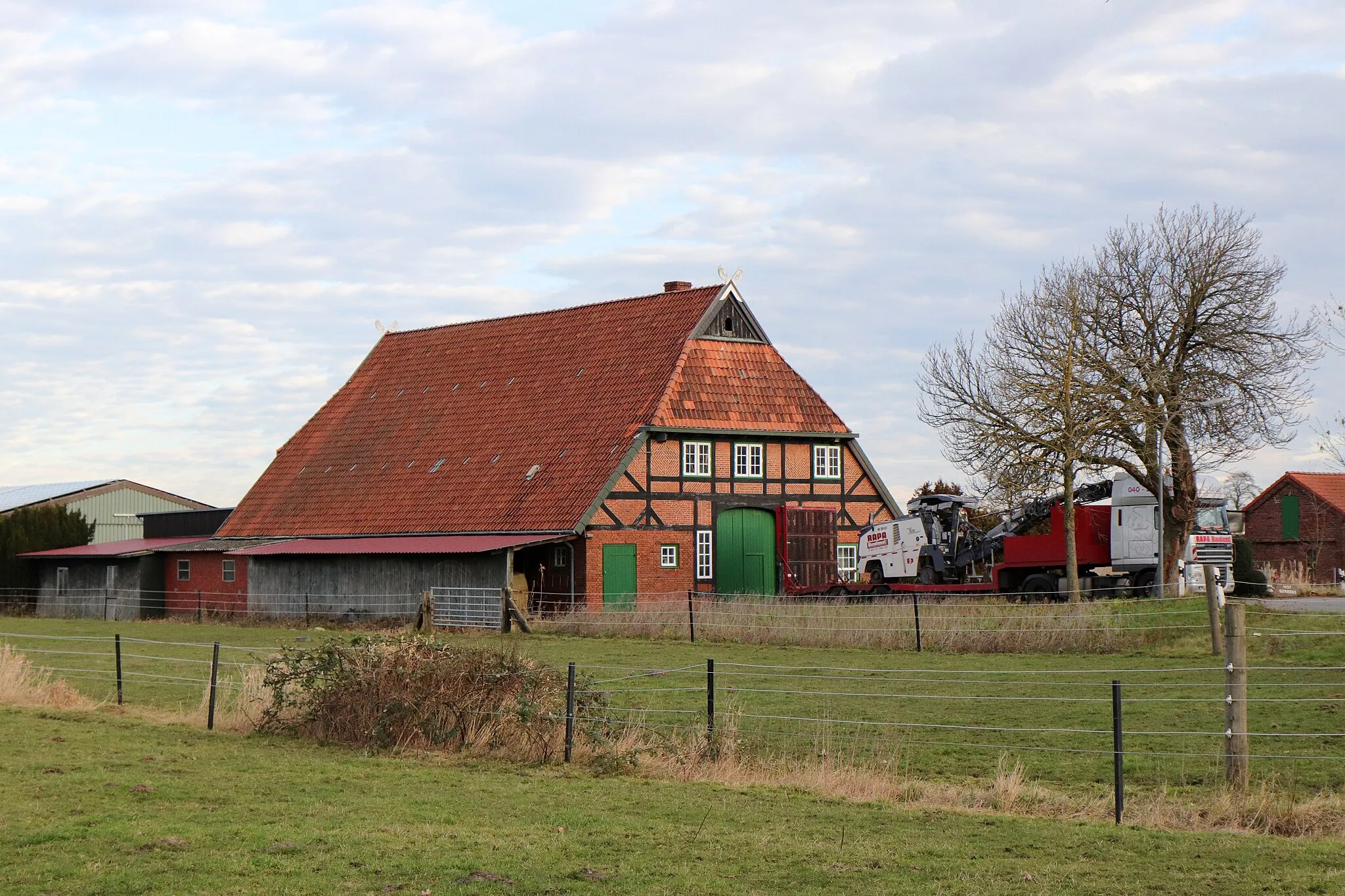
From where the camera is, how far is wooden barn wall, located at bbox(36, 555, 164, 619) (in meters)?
46.3

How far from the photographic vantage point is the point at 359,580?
38.9 m

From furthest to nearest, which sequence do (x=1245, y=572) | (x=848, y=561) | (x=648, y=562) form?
(x=848, y=561) < (x=1245, y=572) < (x=648, y=562)

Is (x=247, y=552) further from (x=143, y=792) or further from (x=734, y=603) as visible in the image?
(x=143, y=792)

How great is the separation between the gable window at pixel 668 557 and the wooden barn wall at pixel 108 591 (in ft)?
59.7

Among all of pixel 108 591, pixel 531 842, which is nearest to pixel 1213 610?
pixel 531 842

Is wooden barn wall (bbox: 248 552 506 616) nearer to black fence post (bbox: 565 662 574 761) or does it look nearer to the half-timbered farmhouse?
the half-timbered farmhouse

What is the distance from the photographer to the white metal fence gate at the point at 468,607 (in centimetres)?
3459

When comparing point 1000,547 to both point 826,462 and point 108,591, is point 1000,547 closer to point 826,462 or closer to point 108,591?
point 826,462

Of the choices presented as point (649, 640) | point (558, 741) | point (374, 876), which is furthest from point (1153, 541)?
point (374, 876)

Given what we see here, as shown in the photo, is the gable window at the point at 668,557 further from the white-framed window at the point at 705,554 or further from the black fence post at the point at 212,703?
the black fence post at the point at 212,703

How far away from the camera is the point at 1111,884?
8883mm

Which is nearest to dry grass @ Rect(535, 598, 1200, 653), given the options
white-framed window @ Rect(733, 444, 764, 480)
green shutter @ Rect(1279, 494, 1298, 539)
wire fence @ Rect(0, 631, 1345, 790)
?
wire fence @ Rect(0, 631, 1345, 790)

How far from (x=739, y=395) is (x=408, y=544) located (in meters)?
10.3

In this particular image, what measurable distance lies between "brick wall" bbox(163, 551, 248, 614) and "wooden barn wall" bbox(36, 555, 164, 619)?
0.44 metres
